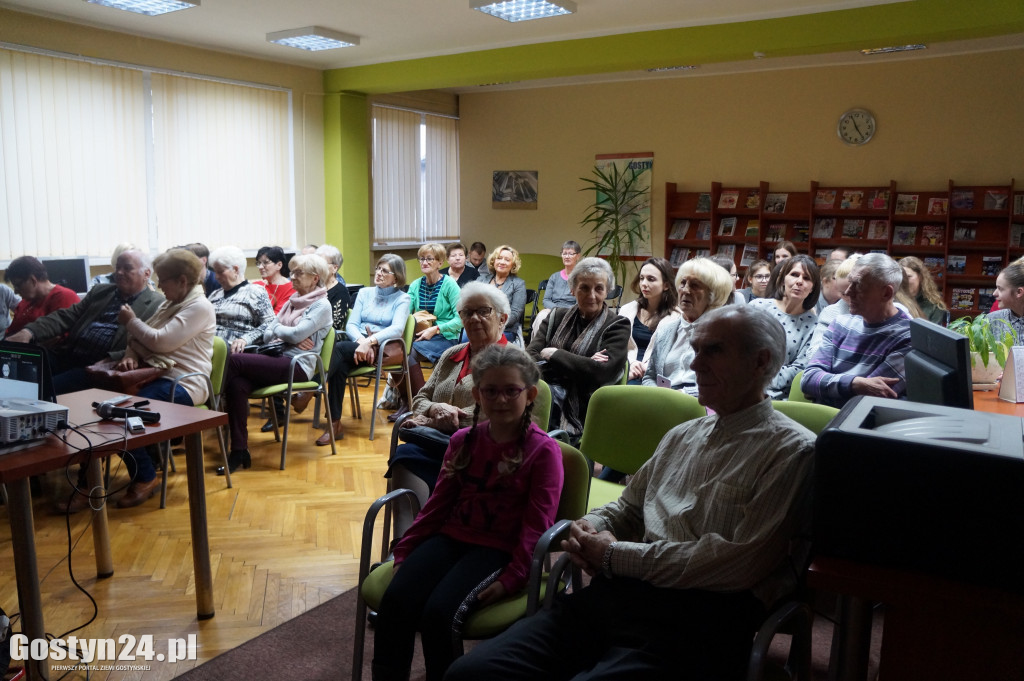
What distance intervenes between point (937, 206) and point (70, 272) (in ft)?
24.8

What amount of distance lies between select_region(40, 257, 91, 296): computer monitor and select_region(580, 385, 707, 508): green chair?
15.3 ft

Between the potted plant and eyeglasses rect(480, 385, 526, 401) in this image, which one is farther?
the potted plant

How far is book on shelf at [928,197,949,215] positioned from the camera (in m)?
7.20

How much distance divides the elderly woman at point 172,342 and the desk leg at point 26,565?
5.32 feet

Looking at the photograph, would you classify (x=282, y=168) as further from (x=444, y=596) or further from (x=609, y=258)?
(x=444, y=596)

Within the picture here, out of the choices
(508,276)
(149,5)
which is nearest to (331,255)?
(508,276)

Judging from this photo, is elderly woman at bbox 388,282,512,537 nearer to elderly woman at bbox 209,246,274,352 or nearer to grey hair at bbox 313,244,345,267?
elderly woman at bbox 209,246,274,352

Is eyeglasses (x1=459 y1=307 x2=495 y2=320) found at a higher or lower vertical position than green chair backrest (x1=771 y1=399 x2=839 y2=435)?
higher

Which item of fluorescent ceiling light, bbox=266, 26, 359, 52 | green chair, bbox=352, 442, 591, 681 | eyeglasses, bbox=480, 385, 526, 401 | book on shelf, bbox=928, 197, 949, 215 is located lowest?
green chair, bbox=352, 442, 591, 681

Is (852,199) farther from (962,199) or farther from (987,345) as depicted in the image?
(987,345)

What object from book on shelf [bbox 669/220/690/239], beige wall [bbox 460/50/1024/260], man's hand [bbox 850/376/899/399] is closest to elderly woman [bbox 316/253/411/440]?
man's hand [bbox 850/376/899/399]

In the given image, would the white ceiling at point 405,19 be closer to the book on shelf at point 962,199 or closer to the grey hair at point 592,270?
the grey hair at point 592,270

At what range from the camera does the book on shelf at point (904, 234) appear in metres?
7.41

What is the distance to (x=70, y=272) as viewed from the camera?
18.6 feet
